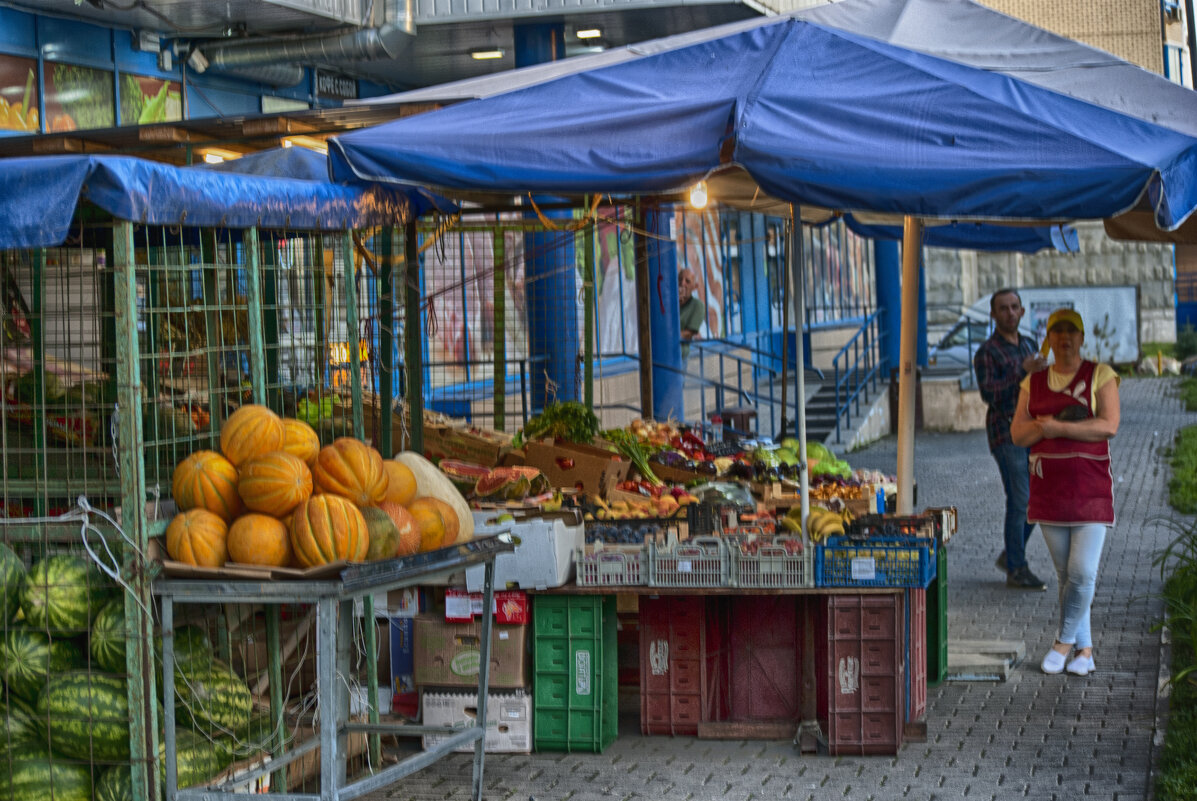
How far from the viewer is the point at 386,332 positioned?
6902 mm

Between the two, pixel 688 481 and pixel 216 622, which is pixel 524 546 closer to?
pixel 216 622

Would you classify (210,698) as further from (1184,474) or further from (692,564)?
(1184,474)

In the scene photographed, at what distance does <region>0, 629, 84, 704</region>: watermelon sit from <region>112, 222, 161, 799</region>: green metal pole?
270 millimetres

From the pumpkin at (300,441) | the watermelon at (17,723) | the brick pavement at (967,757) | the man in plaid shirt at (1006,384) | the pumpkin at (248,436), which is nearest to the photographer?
the watermelon at (17,723)

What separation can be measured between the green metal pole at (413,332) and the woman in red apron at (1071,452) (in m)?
3.27

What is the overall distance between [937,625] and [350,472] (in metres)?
3.62

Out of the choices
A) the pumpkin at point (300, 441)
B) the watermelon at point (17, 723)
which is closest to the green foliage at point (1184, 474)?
the pumpkin at point (300, 441)

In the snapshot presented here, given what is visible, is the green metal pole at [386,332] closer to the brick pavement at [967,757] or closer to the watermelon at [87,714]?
the brick pavement at [967,757]

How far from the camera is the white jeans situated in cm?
731

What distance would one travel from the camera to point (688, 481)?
30.0 ft

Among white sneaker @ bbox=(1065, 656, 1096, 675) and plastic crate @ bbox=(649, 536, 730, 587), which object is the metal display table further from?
white sneaker @ bbox=(1065, 656, 1096, 675)

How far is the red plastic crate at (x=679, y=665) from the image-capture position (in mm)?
6652

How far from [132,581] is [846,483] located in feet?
16.2

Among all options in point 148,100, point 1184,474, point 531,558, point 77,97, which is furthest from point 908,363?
point 1184,474
